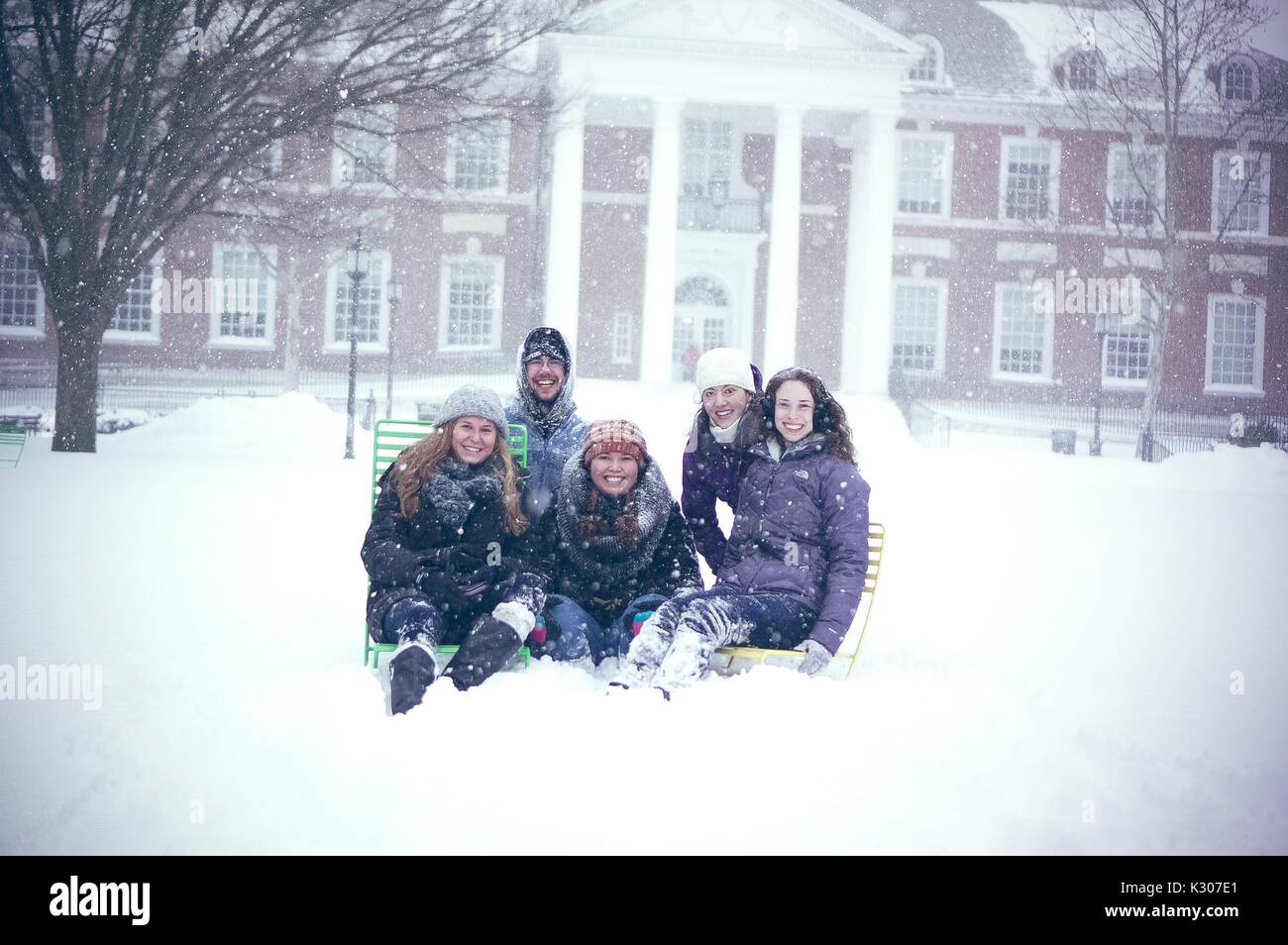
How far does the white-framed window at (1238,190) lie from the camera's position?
28266mm

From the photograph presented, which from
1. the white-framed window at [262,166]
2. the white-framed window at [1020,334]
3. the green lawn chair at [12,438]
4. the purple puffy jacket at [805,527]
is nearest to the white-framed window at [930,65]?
the white-framed window at [1020,334]

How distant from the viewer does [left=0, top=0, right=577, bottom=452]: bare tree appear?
12445mm

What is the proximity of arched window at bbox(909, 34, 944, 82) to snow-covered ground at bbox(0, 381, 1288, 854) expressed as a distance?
2491 centimetres

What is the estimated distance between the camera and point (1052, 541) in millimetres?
10109

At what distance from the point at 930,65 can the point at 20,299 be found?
25721mm

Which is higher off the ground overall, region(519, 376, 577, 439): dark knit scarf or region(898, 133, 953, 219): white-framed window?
Result: region(898, 133, 953, 219): white-framed window

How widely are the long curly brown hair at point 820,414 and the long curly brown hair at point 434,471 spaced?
3.74 feet

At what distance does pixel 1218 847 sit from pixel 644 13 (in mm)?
24317

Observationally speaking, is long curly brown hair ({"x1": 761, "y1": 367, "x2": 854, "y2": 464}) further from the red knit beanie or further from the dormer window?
the dormer window

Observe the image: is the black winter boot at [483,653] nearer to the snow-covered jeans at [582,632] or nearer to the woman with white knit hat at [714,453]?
the snow-covered jeans at [582,632]

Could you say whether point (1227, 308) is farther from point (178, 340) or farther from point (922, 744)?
point (922, 744)

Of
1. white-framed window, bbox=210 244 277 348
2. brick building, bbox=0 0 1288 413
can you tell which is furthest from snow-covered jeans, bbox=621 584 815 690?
white-framed window, bbox=210 244 277 348

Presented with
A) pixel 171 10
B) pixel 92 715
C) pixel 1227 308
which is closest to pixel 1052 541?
pixel 92 715

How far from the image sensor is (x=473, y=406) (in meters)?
4.58
